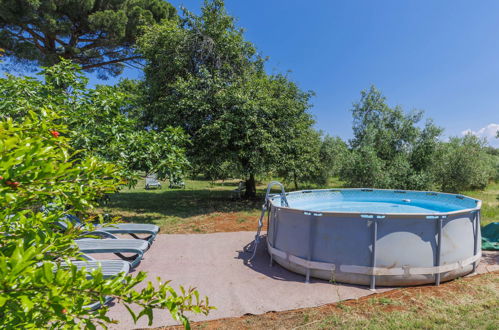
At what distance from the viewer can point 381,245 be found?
457 cm

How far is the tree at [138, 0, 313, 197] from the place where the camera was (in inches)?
493

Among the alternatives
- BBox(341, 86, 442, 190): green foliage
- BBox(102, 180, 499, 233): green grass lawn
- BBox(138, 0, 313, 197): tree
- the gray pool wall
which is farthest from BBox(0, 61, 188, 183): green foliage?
BBox(341, 86, 442, 190): green foliage

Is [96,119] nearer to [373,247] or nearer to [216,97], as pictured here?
[216,97]

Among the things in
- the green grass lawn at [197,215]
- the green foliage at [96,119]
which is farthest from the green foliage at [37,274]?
the green grass lawn at [197,215]

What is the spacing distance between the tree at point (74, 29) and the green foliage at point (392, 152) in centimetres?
1663

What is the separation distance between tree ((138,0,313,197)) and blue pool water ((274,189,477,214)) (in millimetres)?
3416

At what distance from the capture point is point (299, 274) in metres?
5.23

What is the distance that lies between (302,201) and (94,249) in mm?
7113

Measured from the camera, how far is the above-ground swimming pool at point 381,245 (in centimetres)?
456

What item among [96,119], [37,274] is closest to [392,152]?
[96,119]

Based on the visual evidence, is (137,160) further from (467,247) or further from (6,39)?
(6,39)

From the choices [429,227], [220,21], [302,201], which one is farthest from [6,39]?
[429,227]

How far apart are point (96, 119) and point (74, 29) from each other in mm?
14812

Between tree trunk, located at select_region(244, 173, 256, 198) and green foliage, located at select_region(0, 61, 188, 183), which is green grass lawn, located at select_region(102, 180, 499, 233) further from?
green foliage, located at select_region(0, 61, 188, 183)
